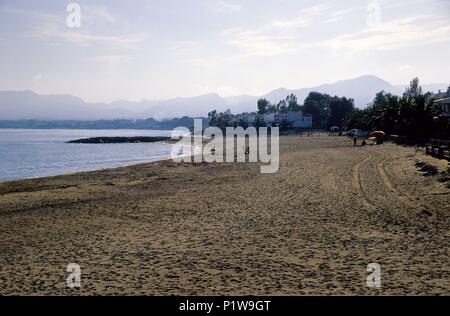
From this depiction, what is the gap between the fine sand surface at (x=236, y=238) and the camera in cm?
838

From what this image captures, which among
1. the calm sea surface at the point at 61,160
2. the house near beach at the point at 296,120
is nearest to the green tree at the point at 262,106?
the house near beach at the point at 296,120

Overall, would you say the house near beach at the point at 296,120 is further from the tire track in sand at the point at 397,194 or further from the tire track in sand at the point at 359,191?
the tire track in sand at the point at 397,194

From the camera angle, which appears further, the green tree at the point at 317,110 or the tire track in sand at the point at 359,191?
the green tree at the point at 317,110

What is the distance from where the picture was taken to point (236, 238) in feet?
39.3

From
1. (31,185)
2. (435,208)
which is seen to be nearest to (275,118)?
(31,185)

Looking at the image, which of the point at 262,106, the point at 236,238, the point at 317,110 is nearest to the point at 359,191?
the point at 236,238

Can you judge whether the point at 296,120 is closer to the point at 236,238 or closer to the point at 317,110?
the point at 317,110

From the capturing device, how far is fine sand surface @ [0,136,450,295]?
8.38 m

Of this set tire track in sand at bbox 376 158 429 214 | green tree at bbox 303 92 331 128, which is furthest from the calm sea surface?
green tree at bbox 303 92 331 128

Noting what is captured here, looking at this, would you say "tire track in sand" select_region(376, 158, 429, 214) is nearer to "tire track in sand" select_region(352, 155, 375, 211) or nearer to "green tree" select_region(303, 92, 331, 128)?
"tire track in sand" select_region(352, 155, 375, 211)

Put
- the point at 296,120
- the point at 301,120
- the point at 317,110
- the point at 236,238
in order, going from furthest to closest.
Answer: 1. the point at 317,110
2. the point at 296,120
3. the point at 301,120
4. the point at 236,238

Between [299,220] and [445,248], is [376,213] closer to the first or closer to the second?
A: [299,220]

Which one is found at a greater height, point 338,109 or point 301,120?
point 338,109

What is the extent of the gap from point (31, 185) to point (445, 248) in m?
26.1
